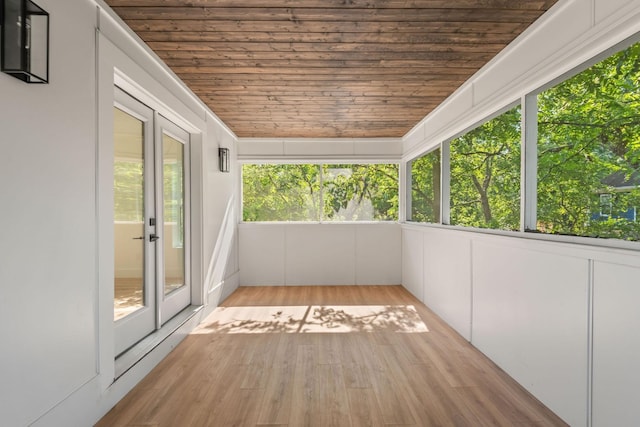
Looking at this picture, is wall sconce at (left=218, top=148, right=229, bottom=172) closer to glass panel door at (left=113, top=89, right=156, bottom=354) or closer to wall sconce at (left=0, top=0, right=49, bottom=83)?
glass panel door at (left=113, top=89, right=156, bottom=354)

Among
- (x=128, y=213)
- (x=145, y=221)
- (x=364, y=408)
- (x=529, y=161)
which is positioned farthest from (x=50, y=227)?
(x=529, y=161)

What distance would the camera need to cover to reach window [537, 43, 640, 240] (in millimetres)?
1682

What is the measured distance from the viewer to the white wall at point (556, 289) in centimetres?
167

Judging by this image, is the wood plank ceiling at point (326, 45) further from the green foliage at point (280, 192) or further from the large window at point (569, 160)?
the green foliage at point (280, 192)

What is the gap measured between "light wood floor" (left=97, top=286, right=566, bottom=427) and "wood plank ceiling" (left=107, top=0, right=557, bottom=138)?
246 cm

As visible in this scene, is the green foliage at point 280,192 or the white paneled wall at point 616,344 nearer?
the white paneled wall at point 616,344

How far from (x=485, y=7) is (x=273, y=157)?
4.06 meters

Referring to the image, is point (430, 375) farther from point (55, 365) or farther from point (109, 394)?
point (55, 365)

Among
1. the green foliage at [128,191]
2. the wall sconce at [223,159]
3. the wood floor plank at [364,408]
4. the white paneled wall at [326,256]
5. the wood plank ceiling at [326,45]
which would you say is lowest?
the wood floor plank at [364,408]

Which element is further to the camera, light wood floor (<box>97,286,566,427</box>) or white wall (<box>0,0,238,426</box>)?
light wood floor (<box>97,286,566,427</box>)

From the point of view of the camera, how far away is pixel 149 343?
2828 mm

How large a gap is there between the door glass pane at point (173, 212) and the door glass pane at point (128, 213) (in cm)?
43

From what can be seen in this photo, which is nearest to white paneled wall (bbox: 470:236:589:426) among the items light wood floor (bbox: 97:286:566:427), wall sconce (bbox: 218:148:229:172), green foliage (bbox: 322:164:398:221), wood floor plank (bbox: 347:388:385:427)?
light wood floor (bbox: 97:286:566:427)

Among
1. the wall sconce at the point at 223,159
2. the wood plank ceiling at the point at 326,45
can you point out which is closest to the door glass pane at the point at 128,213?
the wood plank ceiling at the point at 326,45
